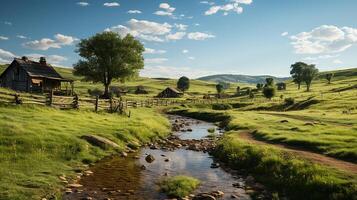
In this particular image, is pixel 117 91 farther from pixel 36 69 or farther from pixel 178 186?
pixel 178 186

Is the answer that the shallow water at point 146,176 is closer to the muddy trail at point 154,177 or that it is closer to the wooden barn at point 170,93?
the muddy trail at point 154,177

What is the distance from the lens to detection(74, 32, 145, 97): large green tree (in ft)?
272

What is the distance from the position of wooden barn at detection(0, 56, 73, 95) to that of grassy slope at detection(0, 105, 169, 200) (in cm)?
3629

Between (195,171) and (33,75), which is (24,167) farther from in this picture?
(33,75)

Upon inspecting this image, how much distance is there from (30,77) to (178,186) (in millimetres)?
59324

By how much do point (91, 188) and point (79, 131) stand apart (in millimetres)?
11606

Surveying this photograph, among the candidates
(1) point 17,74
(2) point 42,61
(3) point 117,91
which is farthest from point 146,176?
(3) point 117,91

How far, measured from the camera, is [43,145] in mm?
23844

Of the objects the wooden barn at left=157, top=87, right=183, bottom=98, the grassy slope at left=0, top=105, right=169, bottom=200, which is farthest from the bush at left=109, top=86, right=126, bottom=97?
the grassy slope at left=0, top=105, right=169, bottom=200

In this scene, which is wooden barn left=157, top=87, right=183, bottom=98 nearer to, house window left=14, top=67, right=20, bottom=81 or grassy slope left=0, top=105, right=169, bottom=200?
house window left=14, top=67, right=20, bottom=81

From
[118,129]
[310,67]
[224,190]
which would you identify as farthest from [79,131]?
[310,67]

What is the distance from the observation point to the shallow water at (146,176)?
61.0ft

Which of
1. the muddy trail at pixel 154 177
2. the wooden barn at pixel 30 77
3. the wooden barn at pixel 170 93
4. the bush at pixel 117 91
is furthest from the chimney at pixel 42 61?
the wooden barn at pixel 170 93

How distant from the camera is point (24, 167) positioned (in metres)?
20.0
